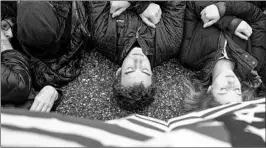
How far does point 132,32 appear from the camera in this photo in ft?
6.78

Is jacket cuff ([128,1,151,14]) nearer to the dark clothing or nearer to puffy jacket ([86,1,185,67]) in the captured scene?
puffy jacket ([86,1,185,67])

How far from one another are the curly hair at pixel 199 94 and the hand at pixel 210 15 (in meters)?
0.35

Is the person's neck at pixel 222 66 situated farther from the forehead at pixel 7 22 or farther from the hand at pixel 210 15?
the forehead at pixel 7 22

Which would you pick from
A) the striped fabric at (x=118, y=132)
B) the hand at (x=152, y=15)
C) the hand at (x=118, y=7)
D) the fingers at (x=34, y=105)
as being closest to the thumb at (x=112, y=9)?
the hand at (x=118, y=7)

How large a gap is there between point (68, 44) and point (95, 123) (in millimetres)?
847

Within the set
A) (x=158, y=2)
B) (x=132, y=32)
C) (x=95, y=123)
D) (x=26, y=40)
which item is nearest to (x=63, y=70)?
(x=26, y=40)

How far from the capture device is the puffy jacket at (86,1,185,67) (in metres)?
2.05

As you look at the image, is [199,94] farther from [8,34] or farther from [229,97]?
[8,34]

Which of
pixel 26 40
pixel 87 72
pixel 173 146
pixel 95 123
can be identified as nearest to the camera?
pixel 173 146

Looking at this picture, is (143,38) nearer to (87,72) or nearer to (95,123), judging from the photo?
(87,72)

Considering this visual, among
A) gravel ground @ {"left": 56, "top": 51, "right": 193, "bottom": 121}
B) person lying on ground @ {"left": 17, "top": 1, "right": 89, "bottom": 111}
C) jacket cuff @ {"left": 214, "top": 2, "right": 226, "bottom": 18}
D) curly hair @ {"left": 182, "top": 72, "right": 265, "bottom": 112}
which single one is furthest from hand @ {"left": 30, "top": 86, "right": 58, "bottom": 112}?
jacket cuff @ {"left": 214, "top": 2, "right": 226, "bottom": 18}

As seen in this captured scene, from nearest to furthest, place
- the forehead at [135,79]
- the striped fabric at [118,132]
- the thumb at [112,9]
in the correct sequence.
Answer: the striped fabric at [118,132], the forehead at [135,79], the thumb at [112,9]

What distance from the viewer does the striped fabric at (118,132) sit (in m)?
1.12

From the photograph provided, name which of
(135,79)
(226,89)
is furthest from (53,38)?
(226,89)
